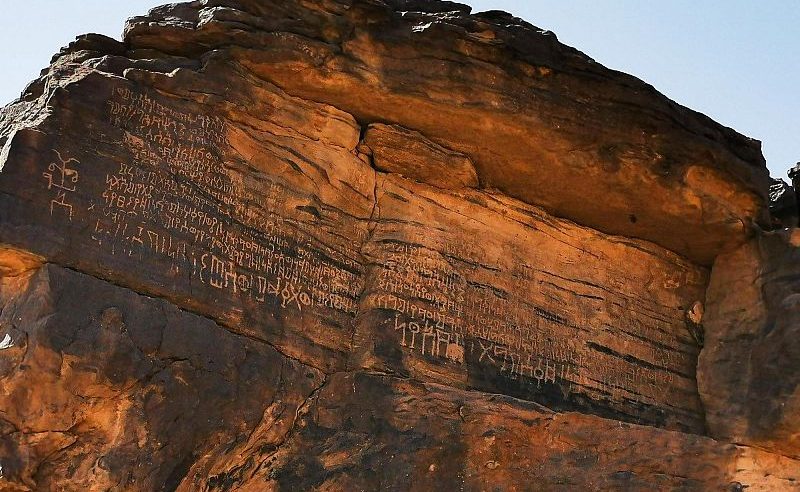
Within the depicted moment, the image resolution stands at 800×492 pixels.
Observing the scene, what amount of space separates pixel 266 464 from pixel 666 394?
14.4 ft

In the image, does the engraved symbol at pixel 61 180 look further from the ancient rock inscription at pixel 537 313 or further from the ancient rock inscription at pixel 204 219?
the ancient rock inscription at pixel 537 313

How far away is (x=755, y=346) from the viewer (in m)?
9.34

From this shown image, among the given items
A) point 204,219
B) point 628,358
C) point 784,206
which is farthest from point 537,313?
point 784,206

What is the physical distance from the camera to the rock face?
693cm

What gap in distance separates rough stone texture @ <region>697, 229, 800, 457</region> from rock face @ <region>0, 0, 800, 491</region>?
1.4 inches

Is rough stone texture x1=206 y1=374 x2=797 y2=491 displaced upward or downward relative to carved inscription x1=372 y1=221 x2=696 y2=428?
downward

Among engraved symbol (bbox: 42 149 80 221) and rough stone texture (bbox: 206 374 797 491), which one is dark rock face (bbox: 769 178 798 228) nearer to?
rough stone texture (bbox: 206 374 797 491)

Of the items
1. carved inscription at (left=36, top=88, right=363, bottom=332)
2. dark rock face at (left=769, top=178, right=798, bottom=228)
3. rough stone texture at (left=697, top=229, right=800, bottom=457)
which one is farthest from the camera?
dark rock face at (left=769, top=178, right=798, bottom=228)

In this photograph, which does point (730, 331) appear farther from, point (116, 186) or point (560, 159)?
point (116, 186)

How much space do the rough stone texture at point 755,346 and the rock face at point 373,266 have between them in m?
0.04

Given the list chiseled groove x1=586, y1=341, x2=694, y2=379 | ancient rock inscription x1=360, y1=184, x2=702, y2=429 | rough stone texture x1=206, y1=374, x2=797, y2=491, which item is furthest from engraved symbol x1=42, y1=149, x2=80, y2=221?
chiseled groove x1=586, y1=341, x2=694, y2=379

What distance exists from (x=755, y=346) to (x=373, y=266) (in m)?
3.94

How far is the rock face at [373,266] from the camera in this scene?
6.93 metres

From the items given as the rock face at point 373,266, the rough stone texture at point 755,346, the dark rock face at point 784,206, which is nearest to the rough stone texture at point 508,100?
the rock face at point 373,266
